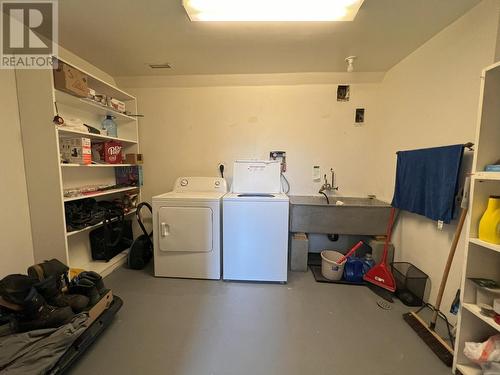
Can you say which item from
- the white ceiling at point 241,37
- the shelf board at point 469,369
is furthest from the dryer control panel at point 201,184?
the shelf board at point 469,369

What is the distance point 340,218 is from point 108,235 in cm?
268

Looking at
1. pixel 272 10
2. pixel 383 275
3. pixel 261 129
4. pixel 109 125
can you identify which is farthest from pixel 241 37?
pixel 383 275

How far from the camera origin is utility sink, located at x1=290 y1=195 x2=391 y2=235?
7.68ft

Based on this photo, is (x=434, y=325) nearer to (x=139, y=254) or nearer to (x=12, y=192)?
(x=139, y=254)

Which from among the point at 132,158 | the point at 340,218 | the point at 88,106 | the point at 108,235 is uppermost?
the point at 88,106

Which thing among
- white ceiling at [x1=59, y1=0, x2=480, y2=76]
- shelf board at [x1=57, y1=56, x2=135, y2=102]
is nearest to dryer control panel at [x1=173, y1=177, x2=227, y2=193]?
shelf board at [x1=57, y1=56, x2=135, y2=102]

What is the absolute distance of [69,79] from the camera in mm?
1813

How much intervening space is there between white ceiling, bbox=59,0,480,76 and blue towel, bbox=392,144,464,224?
101 cm

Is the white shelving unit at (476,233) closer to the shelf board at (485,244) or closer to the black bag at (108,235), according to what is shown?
the shelf board at (485,244)

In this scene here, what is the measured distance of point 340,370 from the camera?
1.31 meters

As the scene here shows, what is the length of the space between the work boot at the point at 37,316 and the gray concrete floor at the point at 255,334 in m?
0.31

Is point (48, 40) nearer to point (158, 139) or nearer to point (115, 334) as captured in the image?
point (158, 139)

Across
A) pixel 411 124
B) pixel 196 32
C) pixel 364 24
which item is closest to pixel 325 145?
pixel 411 124

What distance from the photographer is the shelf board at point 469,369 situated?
3.94 ft
